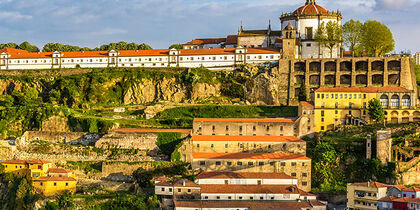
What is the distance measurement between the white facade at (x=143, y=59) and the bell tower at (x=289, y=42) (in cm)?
124

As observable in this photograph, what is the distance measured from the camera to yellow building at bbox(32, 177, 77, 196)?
178ft

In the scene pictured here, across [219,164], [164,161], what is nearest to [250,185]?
[219,164]

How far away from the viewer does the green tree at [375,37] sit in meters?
81.5

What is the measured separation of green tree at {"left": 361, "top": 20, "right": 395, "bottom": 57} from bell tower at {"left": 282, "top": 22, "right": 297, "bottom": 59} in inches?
356

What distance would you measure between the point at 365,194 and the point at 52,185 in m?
27.1

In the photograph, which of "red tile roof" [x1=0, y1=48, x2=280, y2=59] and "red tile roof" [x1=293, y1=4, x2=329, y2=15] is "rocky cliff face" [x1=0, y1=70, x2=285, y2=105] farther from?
"red tile roof" [x1=293, y1=4, x2=329, y2=15]

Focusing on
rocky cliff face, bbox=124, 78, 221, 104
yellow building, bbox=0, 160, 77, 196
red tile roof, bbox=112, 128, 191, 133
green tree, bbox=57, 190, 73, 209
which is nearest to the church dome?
rocky cliff face, bbox=124, 78, 221, 104

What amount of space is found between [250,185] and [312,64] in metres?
29.7

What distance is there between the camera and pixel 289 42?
3233 inches

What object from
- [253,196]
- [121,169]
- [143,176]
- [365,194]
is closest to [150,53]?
[121,169]

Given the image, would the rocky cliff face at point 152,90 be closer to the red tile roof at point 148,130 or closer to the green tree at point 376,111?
the red tile roof at point 148,130

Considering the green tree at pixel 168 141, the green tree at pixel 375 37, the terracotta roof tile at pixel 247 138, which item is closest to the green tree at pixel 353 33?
the green tree at pixel 375 37

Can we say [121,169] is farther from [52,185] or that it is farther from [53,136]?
[53,136]

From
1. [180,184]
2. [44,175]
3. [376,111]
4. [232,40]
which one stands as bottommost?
[180,184]
